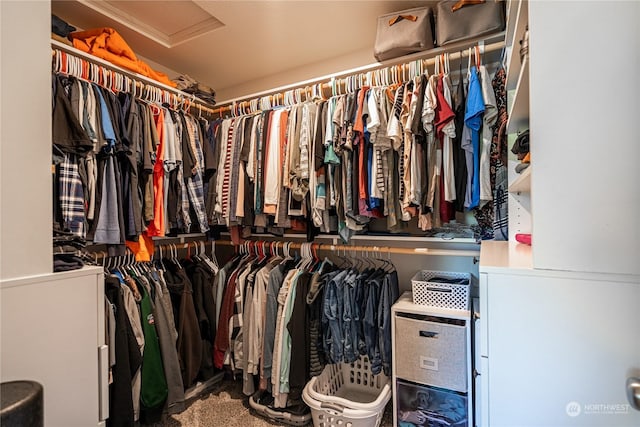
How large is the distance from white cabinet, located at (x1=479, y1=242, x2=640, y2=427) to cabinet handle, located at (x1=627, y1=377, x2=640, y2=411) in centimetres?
3

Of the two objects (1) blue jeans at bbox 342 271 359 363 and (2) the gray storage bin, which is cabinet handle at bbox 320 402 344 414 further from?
(2) the gray storage bin

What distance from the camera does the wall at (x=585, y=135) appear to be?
642 mm

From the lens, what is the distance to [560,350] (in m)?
0.69

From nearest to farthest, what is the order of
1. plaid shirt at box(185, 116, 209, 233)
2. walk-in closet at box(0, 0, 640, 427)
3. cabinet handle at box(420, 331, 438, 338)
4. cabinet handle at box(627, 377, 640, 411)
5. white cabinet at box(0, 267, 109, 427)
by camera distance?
cabinet handle at box(627, 377, 640, 411), walk-in closet at box(0, 0, 640, 427), white cabinet at box(0, 267, 109, 427), cabinet handle at box(420, 331, 438, 338), plaid shirt at box(185, 116, 209, 233)

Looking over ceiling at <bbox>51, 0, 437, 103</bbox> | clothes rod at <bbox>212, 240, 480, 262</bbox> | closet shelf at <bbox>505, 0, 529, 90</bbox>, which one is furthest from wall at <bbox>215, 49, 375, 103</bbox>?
clothes rod at <bbox>212, 240, 480, 262</bbox>

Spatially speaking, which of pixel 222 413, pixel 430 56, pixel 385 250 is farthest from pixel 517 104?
pixel 222 413

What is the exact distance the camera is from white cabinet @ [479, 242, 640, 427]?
63 centimetres

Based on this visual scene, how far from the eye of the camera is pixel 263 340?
186cm

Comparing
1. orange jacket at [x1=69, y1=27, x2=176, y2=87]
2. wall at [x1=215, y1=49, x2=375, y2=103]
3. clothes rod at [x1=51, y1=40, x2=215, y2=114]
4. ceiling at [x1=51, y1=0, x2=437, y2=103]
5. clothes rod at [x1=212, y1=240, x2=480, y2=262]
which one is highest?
ceiling at [x1=51, y1=0, x2=437, y2=103]

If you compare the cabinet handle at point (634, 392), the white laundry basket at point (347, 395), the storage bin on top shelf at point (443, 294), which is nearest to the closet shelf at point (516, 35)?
the cabinet handle at point (634, 392)

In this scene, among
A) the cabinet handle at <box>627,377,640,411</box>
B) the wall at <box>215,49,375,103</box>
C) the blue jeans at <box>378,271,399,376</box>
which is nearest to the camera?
the cabinet handle at <box>627,377,640,411</box>

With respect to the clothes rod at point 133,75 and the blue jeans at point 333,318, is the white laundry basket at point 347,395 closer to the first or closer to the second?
the blue jeans at point 333,318

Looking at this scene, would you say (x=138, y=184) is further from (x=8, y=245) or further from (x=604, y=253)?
(x=604, y=253)

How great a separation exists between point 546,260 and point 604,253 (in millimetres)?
106
